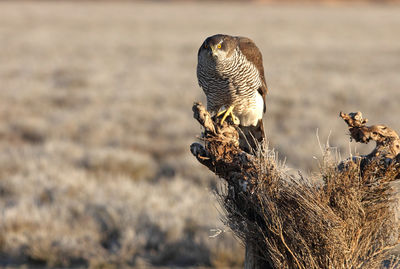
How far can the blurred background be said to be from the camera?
6070mm

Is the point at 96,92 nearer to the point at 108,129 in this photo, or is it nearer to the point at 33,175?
the point at 108,129

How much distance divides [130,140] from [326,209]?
8140 mm

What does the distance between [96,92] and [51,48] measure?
1226 centimetres

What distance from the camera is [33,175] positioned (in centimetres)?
799

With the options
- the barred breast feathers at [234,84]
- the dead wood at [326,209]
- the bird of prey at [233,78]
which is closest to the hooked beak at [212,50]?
the bird of prey at [233,78]

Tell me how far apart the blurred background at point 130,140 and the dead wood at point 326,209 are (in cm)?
31

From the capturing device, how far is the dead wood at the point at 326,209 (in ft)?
9.16

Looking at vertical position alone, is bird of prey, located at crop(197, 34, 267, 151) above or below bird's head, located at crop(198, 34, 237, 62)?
below

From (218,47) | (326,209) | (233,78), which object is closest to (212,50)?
(218,47)

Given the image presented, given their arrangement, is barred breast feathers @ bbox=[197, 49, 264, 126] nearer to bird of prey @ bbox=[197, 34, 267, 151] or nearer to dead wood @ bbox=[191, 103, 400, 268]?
bird of prey @ bbox=[197, 34, 267, 151]

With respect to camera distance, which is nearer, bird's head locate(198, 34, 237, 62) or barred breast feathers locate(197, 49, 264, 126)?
bird's head locate(198, 34, 237, 62)

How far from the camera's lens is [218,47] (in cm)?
370

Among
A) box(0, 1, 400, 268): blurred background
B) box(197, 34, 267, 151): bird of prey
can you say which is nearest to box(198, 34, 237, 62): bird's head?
box(197, 34, 267, 151): bird of prey

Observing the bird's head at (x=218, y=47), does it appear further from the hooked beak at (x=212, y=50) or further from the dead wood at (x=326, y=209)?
the dead wood at (x=326, y=209)
